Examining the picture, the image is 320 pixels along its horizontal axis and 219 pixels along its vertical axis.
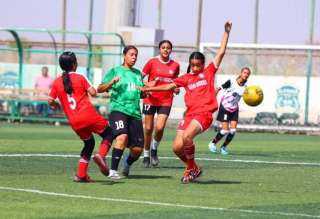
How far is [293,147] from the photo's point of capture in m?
27.9

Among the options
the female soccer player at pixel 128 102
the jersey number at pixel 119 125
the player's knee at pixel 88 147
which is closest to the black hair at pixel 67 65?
the player's knee at pixel 88 147

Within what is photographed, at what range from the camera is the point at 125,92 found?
16672 millimetres

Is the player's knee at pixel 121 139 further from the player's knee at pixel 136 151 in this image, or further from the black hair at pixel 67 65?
the black hair at pixel 67 65

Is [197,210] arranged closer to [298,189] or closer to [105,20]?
[298,189]

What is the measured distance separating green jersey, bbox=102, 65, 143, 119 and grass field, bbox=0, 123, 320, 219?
3.39ft

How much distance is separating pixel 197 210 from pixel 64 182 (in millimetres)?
3464

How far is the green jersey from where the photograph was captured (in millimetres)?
16656

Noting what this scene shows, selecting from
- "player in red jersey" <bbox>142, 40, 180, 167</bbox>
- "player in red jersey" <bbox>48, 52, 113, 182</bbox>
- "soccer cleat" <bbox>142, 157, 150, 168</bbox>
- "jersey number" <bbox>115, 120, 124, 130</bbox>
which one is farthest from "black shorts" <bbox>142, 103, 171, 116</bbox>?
Result: "player in red jersey" <bbox>48, 52, 113, 182</bbox>

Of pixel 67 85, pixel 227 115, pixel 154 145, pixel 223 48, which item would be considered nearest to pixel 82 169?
pixel 67 85

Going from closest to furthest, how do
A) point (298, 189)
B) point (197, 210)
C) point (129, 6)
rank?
1. point (197, 210)
2. point (298, 189)
3. point (129, 6)

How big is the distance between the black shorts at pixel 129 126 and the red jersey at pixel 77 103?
885 millimetres

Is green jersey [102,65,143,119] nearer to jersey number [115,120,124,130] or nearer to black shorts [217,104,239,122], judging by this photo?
jersey number [115,120,124,130]

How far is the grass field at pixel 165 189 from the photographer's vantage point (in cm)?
1224

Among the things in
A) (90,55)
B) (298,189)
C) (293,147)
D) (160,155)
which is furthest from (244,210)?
(90,55)
